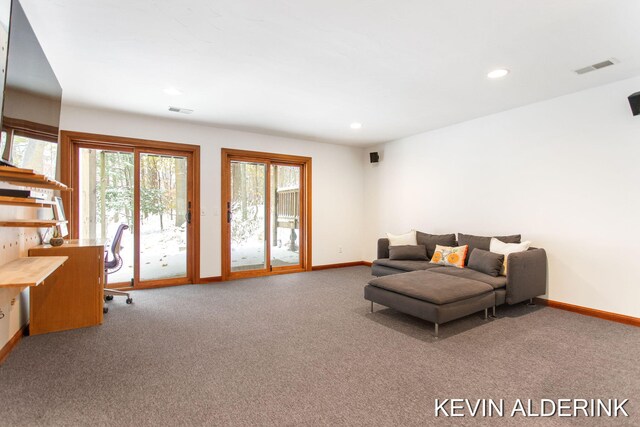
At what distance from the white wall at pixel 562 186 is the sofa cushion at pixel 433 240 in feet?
0.99

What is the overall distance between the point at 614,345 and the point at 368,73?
334 cm

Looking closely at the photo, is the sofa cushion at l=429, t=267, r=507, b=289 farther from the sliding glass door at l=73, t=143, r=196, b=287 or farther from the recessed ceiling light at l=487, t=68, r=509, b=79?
the sliding glass door at l=73, t=143, r=196, b=287

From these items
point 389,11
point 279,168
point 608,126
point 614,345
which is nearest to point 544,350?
point 614,345

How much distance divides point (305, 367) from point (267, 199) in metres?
3.81

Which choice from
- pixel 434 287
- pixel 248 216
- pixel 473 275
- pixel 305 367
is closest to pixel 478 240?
pixel 473 275

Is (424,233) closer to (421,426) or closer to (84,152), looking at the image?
(421,426)

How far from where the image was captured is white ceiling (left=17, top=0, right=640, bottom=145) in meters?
2.23

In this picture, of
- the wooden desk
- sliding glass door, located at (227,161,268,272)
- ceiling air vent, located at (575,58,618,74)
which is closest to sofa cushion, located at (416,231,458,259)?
ceiling air vent, located at (575,58,618,74)

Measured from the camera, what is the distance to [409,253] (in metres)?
4.87

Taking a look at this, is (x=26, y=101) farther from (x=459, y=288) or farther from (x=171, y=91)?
(x=459, y=288)

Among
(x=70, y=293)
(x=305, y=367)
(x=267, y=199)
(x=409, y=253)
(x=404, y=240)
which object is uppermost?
(x=267, y=199)

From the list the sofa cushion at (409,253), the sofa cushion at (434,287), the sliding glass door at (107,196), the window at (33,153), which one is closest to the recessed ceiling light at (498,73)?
the sofa cushion at (434,287)

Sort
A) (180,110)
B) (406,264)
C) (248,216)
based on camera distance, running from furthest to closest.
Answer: (248,216) → (406,264) → (180,110)

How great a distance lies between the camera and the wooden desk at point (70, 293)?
3.06 metres
